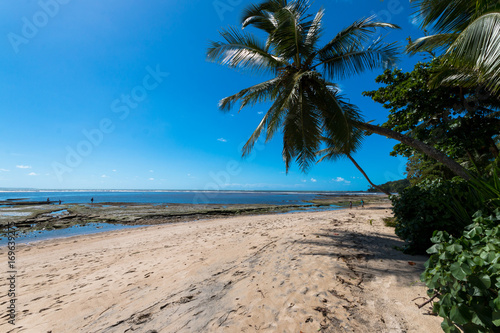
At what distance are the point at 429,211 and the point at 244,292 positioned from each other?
3.81 meters

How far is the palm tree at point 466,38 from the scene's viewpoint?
312 centimetres

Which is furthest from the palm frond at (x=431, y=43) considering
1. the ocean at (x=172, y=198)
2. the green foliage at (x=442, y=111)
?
the ocean at (x=172, y=198)

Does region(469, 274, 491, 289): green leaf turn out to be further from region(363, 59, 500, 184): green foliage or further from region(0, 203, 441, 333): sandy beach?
region(363, 59, 500, 184): green foliage

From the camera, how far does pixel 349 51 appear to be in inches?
268

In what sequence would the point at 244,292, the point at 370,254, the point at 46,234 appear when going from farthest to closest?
the point at 46,234
the point at 370,254
the point at 244,292

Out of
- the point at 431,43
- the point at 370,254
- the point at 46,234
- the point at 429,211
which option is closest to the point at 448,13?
the point at 431,43

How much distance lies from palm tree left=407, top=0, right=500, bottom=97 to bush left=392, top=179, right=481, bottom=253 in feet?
5.99

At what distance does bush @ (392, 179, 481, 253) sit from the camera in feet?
11.1

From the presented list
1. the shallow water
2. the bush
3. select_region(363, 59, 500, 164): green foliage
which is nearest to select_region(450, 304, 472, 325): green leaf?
the bush

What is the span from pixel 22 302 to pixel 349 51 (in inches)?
429

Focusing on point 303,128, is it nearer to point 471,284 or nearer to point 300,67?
point 300,67

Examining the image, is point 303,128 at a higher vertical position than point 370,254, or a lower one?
higher

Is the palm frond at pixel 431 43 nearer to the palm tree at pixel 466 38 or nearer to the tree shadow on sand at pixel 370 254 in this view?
the palm tree at pixel 466 38

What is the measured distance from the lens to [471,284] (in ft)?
4.85
